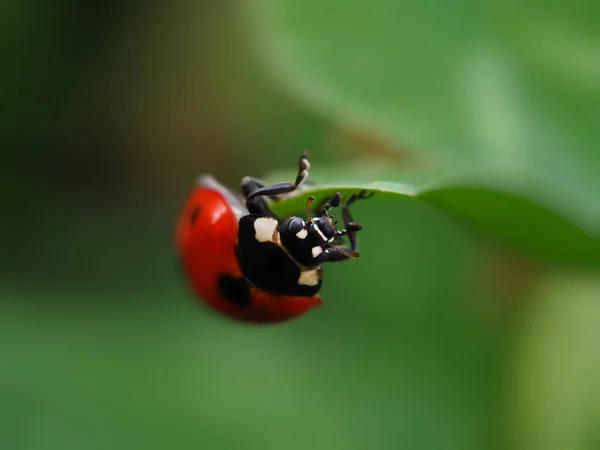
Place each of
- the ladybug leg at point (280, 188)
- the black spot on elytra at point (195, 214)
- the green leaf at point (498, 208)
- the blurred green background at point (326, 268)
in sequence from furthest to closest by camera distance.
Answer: the blurred green background at point (326, 268) → the black spot on elytra at point (195, 214) → the ladybug leg at point (280, 188) → the green leaf at point (498, 208)

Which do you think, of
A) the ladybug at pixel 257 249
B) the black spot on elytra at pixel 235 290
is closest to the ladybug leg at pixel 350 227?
the ladybug at pixel 257 249

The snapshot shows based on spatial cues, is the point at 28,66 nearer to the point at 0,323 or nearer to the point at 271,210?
the point at 0,323

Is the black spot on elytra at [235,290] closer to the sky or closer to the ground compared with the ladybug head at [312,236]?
closer to the ground

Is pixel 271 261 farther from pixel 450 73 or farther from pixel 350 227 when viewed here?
pixel 450 73

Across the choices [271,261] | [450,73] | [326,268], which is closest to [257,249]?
[271,261]

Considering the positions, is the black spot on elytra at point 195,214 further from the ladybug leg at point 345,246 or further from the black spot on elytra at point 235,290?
the ladybug leg at point 345,246

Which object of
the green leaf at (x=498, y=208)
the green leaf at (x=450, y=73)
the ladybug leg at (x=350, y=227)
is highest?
the green leaf at (x=450, y=73)
